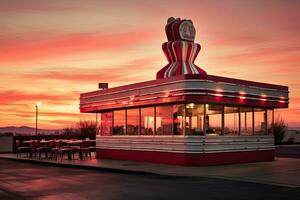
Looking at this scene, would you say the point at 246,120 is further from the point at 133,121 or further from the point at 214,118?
the point at 133,121

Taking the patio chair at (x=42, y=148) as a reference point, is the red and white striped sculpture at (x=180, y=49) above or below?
above

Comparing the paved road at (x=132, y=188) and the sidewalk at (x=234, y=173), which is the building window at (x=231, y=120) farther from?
the paved road at (x=132, y=188)

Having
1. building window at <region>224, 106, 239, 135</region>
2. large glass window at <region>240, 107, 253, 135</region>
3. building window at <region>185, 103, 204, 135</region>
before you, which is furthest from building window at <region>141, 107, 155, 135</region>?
large glass window at <region>240, 107, 253, 135</region>

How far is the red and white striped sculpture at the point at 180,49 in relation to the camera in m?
25.7

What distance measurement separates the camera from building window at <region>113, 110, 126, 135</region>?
91.0 feet

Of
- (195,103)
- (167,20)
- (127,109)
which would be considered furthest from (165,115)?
(167,20)

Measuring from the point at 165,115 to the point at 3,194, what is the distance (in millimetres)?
11578

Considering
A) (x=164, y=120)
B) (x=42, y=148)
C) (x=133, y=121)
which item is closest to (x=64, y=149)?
(x=42, y=148)

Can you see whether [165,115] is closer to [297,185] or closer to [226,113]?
[226,113]

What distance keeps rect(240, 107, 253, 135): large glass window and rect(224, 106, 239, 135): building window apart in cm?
47

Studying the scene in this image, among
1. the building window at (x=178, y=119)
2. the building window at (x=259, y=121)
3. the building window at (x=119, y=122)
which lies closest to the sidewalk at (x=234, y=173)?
the building window at (x=178, y=119)

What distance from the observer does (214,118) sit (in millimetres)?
23641

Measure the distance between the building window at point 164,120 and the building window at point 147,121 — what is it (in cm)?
51

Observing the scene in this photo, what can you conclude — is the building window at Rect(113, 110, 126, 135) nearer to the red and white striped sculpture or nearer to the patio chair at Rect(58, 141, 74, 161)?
the patio chair at Rect(58, 141, 74, 161)
